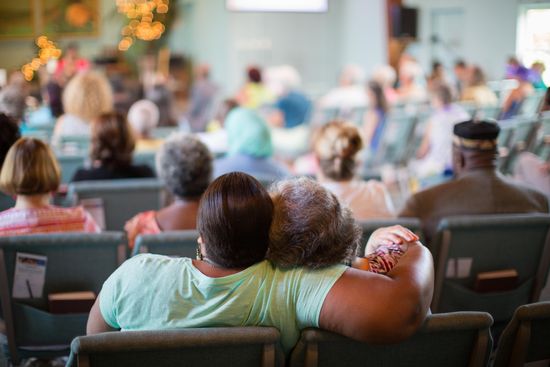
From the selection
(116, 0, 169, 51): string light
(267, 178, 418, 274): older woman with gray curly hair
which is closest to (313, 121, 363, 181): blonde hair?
(267, 178, 418, 274): older woman with gray curly hair

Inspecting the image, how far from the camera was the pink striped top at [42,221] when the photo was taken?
111 inches

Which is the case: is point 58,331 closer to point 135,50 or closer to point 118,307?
point 118,307

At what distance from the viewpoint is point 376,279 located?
165cm

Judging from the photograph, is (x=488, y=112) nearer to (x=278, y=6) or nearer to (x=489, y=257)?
(x=489, y=257)

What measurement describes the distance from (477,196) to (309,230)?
158cm

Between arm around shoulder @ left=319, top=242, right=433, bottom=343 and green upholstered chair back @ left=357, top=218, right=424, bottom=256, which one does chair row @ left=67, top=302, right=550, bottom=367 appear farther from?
green upholstered chair back @ left=357, top=218, right=424, bottom=256

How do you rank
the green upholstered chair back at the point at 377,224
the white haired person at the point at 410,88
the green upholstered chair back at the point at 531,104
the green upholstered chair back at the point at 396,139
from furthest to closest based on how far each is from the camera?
the white haired person at the point at 410,88 → the green upholstered chair back at the point at 531,104 → the green upholstered chair back at the point at 396,139 → the green upholstered chair back at the point at 377,224

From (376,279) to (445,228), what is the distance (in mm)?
1061

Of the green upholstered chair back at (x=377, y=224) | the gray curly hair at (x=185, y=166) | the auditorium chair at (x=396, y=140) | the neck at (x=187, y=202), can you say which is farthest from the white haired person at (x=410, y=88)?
the green upholstered chair back at (x=377, y=224)

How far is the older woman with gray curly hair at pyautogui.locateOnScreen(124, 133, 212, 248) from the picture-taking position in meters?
2.99

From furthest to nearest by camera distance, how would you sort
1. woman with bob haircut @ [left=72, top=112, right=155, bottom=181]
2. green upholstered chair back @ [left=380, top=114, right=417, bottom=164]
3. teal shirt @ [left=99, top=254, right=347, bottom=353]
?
green upholstered chair back @ [left=380, top=114, right=417, bottom=164], woman with bob haircut @ [left=72, top=112, right=155, bottom=181], teal shirt @ [left=99, top=254, right=347, bottom=353]

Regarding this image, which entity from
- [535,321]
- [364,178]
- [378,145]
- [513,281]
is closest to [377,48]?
[378,145]

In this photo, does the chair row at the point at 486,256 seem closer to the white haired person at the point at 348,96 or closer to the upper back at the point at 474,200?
the upper back at the point at 474,200

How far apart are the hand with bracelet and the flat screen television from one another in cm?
1092
